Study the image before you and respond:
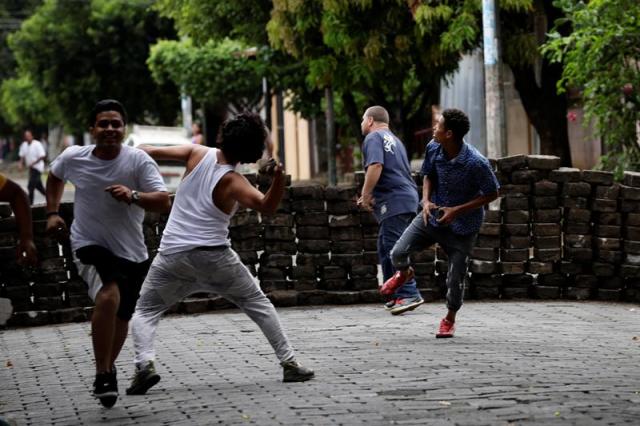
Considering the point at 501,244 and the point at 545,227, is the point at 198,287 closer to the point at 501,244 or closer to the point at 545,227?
the point at 501,244

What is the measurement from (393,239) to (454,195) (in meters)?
1.71

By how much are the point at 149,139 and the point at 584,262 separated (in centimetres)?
2139

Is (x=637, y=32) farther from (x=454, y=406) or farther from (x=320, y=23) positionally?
(x=454, y=406)

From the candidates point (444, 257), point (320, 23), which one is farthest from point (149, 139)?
point (444, 257)

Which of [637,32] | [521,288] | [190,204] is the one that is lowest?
[521,288]

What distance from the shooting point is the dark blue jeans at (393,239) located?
12.3 meters

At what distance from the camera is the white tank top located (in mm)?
8500

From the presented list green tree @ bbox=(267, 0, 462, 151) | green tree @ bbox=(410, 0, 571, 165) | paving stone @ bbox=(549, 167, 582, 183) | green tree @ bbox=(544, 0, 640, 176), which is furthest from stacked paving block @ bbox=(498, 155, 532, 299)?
green tree @ bbox=(267, 0, 462, 151)

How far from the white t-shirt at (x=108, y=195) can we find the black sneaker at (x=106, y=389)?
690mm

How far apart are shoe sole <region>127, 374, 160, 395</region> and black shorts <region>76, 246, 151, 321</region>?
0.36 m

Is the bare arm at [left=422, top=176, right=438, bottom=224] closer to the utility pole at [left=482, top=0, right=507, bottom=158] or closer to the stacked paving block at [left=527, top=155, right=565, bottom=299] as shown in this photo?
the stacked paving block at [left=527, top=155, right=565, bottom=299]

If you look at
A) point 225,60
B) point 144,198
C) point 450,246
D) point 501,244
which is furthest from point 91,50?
point 144,198

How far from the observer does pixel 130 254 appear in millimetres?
8297

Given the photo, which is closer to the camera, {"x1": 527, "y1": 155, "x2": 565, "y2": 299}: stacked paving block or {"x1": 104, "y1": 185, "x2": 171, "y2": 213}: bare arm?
{"x1": 104, "y1": 185, "x2": 171, "y2": 213}: bare arm
